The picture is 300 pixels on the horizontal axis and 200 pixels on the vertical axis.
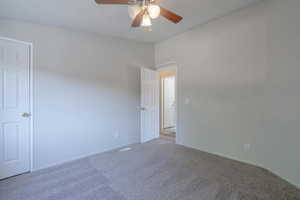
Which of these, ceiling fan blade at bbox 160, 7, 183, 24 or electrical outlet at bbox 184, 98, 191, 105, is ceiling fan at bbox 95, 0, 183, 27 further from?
electrical outlet at bbox 184, 98, 191, 105

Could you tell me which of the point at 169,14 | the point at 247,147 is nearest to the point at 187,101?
the point at 247,147

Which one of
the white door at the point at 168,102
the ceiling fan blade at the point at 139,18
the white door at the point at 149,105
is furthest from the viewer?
the white door at the point at 168,102

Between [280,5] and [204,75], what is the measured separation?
1.54m

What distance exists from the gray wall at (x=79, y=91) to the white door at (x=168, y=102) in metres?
1.95

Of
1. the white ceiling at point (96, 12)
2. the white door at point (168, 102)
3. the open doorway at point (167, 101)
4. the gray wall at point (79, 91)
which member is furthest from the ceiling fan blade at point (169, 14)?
the white door at point (168, 102)

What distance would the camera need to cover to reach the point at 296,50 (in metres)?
2.02

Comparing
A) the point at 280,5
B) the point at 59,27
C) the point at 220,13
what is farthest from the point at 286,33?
the point at 59,27

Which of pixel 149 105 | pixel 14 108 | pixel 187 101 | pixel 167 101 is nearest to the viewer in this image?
pixel 14 108

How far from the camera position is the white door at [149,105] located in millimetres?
3986

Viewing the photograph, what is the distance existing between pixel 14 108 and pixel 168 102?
4511mm

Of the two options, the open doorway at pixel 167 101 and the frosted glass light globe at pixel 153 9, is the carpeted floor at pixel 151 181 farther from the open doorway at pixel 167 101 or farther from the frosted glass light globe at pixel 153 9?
the open doorway at pixel 167 101

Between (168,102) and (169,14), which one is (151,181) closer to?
(169,14)

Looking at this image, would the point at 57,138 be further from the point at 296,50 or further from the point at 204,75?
the point at 296,50

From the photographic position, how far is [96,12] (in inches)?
99.4
